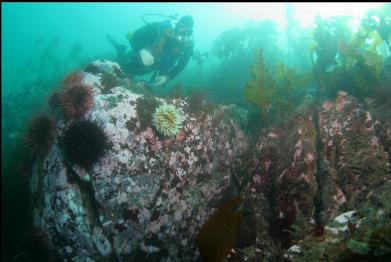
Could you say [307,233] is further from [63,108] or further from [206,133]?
[63,108]

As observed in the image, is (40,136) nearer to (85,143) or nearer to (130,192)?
(85,143)

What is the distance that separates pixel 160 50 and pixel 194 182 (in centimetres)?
512

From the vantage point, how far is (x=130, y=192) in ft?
15.9

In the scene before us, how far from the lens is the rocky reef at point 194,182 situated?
425 cm

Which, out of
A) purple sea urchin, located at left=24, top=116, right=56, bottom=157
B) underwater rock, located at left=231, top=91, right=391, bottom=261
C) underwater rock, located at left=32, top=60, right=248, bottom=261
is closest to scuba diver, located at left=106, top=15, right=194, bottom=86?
underwater rock, located at left=32, top=60, right=248, bottom=261

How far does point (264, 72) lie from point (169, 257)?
14.3ft

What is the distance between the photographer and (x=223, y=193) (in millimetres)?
5359

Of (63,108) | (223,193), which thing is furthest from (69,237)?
(223,193)

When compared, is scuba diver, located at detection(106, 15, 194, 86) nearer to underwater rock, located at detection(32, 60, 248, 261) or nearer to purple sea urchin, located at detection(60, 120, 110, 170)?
underwater rock, located at detection(32, 60, 248, 261)

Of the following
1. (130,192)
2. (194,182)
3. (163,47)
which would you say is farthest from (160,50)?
(130,192)

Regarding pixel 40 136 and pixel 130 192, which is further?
pixel 40 136

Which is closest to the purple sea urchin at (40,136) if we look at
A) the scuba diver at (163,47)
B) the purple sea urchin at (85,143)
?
the purple sea urchin at (85,143)

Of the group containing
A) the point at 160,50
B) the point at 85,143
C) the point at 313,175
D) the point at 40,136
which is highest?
the point at 160,50

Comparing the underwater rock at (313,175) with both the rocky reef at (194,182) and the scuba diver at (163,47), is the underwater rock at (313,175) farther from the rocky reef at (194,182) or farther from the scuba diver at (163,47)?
the scuba diver at (163,47)
